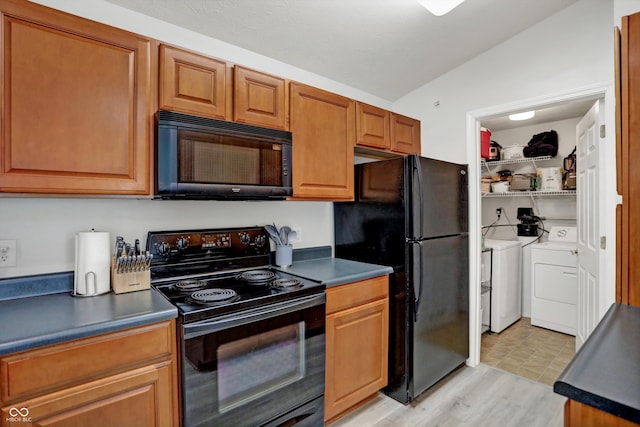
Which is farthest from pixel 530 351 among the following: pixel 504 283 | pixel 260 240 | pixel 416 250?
pixel 260 240

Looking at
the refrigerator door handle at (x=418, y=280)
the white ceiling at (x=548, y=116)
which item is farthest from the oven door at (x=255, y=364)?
the white ceiling at (x=548, y=116)

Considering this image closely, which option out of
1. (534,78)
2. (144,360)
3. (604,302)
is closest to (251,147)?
(144,360)

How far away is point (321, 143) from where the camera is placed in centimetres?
203

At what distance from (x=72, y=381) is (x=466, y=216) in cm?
247

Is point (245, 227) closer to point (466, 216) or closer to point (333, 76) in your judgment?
point (333, 76)

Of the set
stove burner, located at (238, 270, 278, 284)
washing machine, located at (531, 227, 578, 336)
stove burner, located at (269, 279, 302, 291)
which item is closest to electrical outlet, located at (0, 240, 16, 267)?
stove burner, located at (238, 270, 278, 284)

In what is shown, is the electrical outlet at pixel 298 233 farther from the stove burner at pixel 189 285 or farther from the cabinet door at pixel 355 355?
the stove burner at pixel 189 285

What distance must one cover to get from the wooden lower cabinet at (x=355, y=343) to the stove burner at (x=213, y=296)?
56 cm

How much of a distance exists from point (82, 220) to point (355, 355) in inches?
63.9

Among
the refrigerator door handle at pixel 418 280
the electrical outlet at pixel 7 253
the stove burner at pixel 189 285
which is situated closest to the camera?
the electrical outlet at pixel 7 253

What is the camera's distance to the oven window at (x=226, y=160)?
148 centimetres

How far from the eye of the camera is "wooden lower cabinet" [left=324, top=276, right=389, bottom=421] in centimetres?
181

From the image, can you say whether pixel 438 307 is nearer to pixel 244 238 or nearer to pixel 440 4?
pixel 244 238

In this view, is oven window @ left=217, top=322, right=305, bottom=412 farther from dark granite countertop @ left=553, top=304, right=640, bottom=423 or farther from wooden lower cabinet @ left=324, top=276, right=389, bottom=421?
dark granite countertop @ left=553, top=304, right=640, bottom=423
